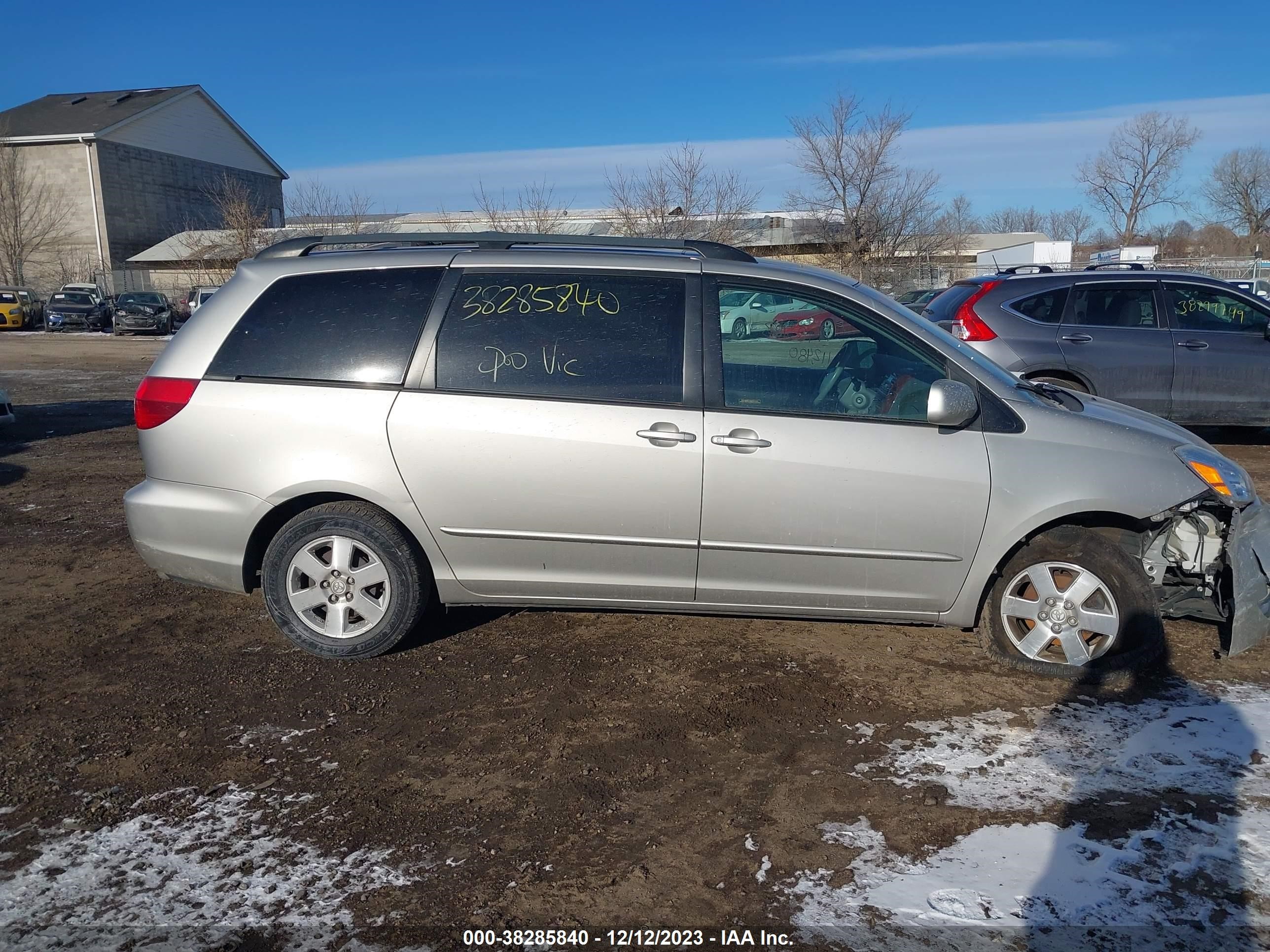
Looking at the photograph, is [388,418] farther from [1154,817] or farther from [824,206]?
[824,206]

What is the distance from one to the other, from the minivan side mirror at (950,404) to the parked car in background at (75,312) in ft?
126

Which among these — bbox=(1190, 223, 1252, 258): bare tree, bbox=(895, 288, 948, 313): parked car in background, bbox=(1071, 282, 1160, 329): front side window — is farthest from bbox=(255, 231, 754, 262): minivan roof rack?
bbox=(1190, 223, 1252, 258): bare tree

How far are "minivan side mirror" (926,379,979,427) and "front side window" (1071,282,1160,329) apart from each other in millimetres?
5905

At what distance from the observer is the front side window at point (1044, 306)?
366 inches

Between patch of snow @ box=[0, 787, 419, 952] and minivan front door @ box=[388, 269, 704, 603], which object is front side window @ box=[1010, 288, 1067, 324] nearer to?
minivan front door @ box=[388, 269, 704, 603]

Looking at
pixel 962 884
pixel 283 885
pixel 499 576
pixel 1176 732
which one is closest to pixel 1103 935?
pixel 962 884

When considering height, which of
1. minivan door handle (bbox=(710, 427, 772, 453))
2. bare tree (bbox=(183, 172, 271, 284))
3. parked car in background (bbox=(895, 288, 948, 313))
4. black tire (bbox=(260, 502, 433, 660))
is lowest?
black tire (bbox=(260, 502, 433, 660))

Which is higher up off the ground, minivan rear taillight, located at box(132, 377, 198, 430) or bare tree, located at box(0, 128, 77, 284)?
bare tree, located at box(0, 128, 77, 284)

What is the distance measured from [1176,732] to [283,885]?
336cm

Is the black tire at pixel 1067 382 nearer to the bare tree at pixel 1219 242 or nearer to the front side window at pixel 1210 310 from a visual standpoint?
the front side window at pixel 1210 310

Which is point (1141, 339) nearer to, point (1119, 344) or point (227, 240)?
point (1119, 344)

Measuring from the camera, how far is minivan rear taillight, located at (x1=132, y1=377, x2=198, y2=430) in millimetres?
4520

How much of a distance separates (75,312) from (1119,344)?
36474 mm

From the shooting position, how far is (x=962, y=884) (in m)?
2.90
